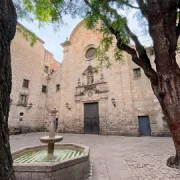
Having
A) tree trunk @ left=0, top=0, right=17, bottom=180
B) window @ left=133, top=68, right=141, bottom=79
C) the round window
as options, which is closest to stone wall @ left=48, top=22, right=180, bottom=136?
window @ left=133, top=68, right=141, bottom=79

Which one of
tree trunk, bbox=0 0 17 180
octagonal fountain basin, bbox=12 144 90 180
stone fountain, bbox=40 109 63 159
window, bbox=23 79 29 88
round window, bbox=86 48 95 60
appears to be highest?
round window, bbox=86 48 95 60

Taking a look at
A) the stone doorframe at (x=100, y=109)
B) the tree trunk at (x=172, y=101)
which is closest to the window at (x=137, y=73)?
the stone doorframe at (x=100, y=109)

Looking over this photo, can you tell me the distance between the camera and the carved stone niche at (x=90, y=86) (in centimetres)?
1309

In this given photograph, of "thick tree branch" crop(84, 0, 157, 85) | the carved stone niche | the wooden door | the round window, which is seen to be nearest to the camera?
"thick tree branch" crop(84, 0, 157, 85)

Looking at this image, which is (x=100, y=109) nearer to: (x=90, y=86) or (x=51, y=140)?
(x=90, y=86)

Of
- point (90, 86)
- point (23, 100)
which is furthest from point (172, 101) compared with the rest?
point (23, 100)

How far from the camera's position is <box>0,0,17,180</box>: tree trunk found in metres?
1.02

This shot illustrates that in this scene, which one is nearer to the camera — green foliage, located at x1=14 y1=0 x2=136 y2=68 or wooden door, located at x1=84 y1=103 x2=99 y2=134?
green foliage, located at x1=14 y1=0 x2=136 y2=68

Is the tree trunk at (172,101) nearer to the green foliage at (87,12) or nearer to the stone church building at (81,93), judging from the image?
the green foliage at (87,12)

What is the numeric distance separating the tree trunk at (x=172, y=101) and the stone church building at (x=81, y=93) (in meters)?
7.26

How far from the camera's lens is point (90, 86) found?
13.7 metres

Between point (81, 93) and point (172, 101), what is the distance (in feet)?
35.3

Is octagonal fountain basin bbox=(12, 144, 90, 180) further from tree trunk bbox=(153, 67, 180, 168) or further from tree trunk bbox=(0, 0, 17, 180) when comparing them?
tree trunk bbox=(153, 67, 180, 168)

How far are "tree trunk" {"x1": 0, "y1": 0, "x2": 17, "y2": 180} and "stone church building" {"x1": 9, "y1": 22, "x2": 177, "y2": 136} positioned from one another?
10.9m
